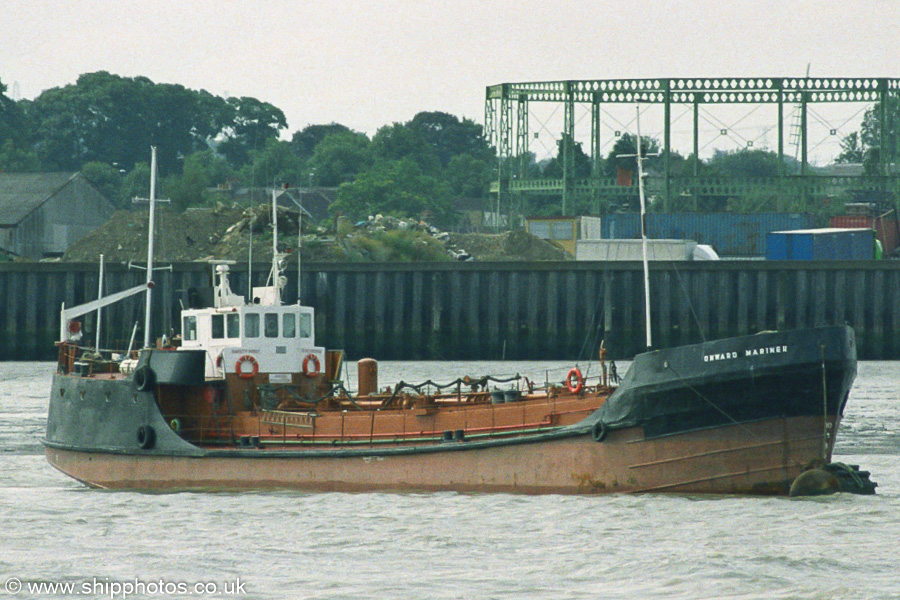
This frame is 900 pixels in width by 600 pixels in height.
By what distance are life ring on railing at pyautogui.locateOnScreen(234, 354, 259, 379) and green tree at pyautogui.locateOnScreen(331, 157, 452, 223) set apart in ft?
227

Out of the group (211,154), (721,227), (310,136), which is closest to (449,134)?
(310,136)

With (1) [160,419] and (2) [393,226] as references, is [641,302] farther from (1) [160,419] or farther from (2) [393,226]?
(1) [160,419]

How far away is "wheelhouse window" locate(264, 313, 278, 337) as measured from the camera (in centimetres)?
2509

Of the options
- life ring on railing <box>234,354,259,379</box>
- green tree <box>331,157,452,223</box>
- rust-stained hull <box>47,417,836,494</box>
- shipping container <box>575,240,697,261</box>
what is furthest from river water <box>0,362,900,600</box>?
green tree <box>331,157,452,223</box>

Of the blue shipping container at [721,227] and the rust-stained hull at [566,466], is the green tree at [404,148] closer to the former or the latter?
the blue shipping container at [721,227]

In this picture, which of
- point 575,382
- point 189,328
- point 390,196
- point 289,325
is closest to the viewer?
point 575,382

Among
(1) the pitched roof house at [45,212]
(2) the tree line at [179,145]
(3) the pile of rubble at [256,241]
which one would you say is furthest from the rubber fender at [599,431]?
(2) the tree line at [179,145]

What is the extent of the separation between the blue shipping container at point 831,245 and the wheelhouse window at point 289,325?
3941 cm

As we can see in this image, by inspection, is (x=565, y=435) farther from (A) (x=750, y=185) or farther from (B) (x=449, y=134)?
(B) (x=449, y=134)

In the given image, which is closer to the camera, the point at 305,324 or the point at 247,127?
the point at 305,324

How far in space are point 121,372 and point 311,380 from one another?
12.4ft

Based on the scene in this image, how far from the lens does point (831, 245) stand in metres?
59.8

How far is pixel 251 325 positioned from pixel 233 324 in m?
0.33

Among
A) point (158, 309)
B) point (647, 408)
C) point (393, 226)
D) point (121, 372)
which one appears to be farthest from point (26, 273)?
point (647, 408)
